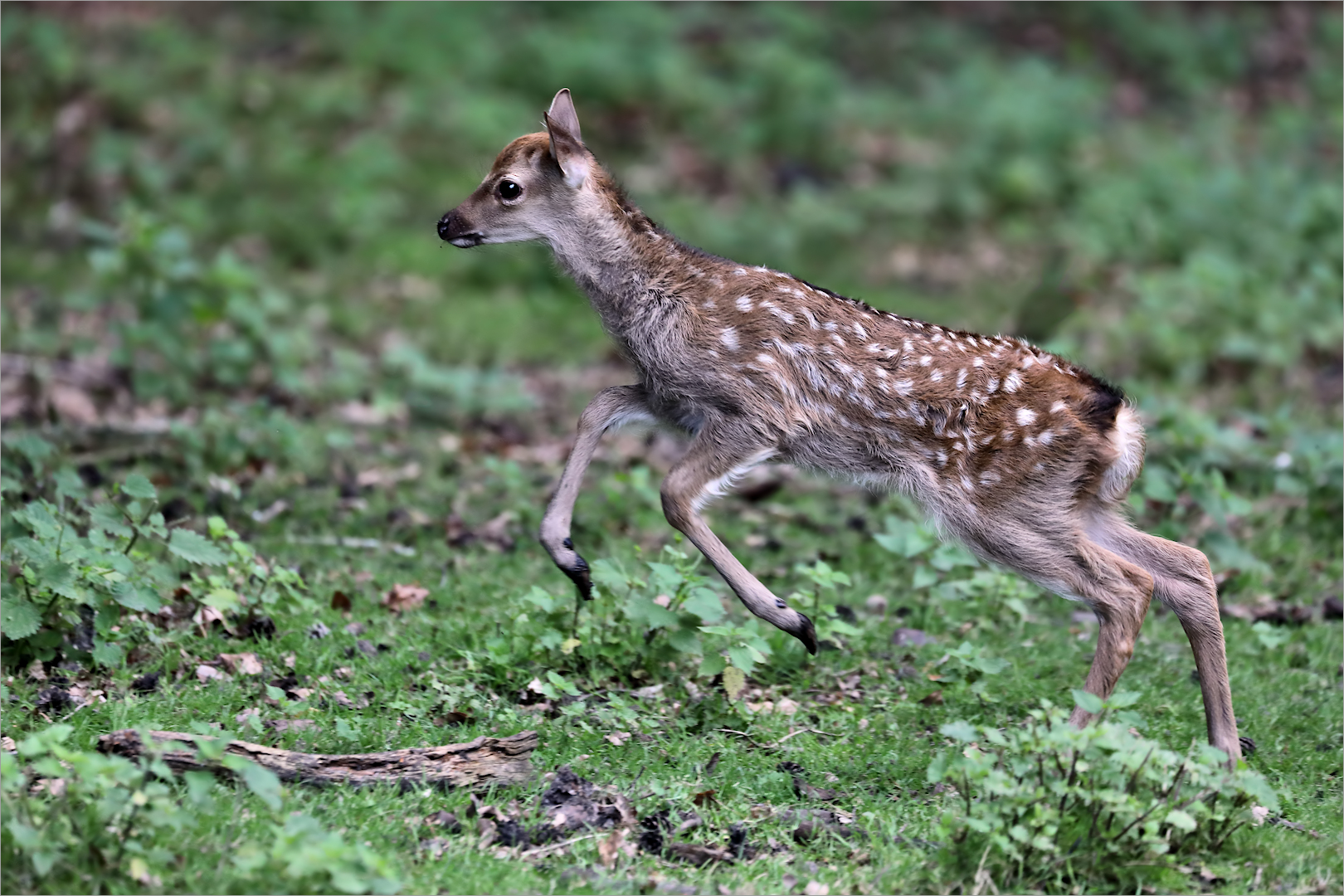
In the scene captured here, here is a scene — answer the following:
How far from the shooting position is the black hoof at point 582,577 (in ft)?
18.3

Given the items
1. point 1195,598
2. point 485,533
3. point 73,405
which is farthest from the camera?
point 73,405

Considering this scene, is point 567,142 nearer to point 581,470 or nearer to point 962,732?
point 581,470

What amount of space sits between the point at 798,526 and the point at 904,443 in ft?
7.96

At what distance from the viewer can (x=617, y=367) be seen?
11023 mm

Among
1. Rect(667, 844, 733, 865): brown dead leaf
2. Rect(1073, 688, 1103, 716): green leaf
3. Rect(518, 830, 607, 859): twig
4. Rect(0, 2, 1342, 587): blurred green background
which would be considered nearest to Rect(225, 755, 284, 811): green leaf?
Rect(518, 830, 607, 859): twig

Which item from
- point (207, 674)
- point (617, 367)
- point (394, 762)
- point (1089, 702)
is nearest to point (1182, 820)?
point (1089, 702)

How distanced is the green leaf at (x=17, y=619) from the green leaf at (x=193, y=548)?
0.54 meters

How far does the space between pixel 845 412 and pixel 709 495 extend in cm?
62

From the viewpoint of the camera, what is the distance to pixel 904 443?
18.4 feet

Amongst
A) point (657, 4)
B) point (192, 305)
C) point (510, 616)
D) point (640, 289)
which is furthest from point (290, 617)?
point (657, 4)

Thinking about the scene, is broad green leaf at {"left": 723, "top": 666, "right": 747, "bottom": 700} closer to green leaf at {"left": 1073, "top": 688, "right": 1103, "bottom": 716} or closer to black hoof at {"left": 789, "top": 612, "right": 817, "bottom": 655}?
black hoof at {"left": 789, "top": 612, "right": 817, "bottom": 655}

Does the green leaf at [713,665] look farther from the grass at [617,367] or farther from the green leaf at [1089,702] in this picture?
the green leaf at [1089,702]

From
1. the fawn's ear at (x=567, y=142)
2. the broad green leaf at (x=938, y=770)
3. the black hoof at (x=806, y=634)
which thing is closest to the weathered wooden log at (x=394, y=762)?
the black hoof at (x=806, y=634)

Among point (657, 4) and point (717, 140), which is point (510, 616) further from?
point (657, 4)
